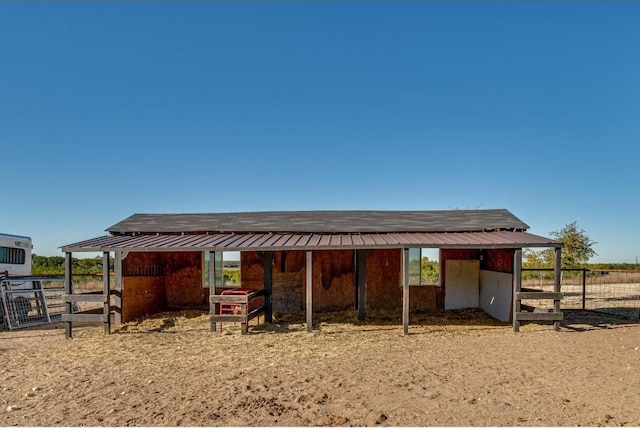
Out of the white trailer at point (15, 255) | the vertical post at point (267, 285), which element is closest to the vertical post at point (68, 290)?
the white trailer at point (15, 255)

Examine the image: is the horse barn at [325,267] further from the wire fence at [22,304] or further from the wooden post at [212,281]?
the wire fence at [22,304]

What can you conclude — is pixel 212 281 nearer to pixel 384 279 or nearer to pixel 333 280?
pixel 333 280

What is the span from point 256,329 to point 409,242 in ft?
14.5

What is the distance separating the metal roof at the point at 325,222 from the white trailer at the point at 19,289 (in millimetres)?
2790

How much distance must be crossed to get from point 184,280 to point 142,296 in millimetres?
1524

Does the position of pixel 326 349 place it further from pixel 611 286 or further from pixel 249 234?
pixel 611 286

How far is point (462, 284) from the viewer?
45.6 ft

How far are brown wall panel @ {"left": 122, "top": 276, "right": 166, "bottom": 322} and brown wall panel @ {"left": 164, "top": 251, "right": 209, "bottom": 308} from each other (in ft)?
0.91

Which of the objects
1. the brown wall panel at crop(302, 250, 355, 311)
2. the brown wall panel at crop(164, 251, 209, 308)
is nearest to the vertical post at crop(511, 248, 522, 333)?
the brown wall panel at crop(302, 250, 355, 311)

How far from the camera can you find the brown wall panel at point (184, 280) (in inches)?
544

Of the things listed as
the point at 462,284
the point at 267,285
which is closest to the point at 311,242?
the point at 267,285

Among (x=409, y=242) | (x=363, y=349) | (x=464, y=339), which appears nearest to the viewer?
(x=363, y=349)

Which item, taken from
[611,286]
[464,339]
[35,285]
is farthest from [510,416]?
[611,286]

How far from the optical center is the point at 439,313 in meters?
13.1
